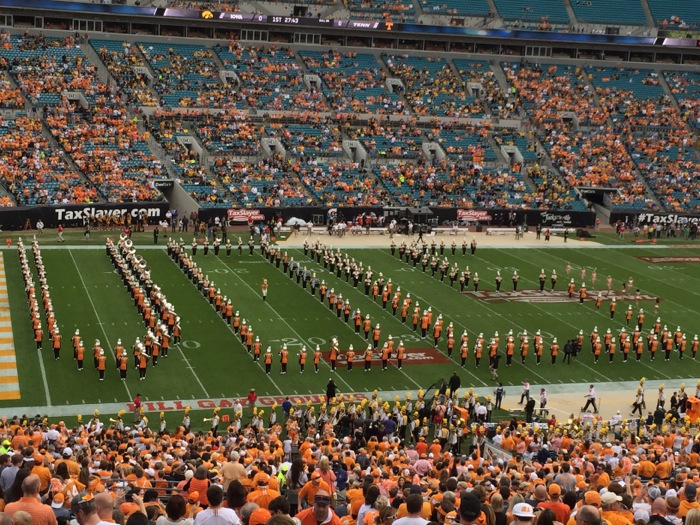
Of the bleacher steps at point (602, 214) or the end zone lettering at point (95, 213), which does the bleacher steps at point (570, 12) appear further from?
the end zone lettering at point (95, 213)

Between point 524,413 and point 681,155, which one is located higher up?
point 681,155

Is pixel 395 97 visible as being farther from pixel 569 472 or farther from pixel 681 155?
pixel 569 472

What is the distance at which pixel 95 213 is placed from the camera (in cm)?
4531

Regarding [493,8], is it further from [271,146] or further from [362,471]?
[362,471]

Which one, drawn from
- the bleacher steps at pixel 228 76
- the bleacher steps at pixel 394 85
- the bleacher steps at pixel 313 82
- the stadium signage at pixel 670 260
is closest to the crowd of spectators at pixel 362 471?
the stadium signage at pixel 670 260

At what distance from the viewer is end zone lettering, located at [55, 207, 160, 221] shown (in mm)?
44688

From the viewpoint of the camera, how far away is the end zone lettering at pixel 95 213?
147 feet

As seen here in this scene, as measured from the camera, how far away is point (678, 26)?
68875 millimetres

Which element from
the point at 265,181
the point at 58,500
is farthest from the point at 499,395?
the point at 265,181

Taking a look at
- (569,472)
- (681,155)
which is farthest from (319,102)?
(569,472)

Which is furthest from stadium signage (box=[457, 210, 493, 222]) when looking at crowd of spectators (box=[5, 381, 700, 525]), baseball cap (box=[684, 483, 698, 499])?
baseball cap (box=[684, 483, 698, 499])

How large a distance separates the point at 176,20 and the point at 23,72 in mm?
10579

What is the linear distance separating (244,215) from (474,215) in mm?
11574

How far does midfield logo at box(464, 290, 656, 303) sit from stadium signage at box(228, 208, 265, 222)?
14164 mm
